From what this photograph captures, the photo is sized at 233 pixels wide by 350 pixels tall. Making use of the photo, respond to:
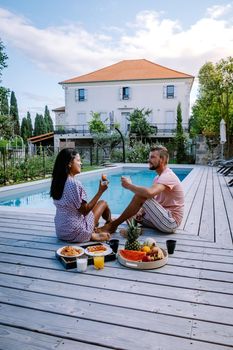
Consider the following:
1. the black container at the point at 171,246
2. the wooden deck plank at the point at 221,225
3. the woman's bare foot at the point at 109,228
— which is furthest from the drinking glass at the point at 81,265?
the wooden deck plank at the point at 221,225

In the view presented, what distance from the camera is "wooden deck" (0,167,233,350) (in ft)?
5.61

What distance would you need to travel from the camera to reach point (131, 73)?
101 ft

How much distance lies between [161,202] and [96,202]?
91 centimetres

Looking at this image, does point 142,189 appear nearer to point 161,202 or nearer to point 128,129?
point 161,202

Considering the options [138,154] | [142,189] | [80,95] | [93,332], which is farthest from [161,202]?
[80,95]

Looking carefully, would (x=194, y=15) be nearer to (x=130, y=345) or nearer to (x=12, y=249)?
(x=12, y=249)

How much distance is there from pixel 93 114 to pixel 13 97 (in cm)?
1657

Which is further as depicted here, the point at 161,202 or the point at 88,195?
the point at 88,195

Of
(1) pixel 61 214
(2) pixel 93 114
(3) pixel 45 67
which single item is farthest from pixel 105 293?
(3) pixel 45 67

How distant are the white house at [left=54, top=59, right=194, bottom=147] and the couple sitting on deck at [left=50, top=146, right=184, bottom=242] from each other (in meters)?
24.0

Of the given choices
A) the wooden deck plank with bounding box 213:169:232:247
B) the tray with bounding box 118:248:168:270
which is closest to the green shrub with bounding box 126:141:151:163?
the wooden deck plank with bounding box 213:169:232:247

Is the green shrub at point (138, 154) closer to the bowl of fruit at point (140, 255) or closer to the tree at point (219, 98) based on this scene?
the tree at point (219, 98)

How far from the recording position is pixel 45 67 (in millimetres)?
34156

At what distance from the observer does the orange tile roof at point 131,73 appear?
95.8 ft
